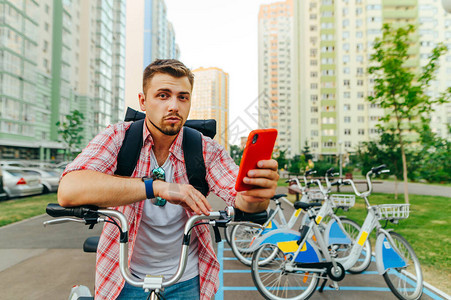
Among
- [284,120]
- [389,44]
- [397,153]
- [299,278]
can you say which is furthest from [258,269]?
[284,120]

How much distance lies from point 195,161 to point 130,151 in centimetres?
32

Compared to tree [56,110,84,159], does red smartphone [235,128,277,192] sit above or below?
below

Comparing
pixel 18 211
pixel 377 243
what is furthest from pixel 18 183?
pixel 377 243

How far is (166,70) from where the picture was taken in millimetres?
1378

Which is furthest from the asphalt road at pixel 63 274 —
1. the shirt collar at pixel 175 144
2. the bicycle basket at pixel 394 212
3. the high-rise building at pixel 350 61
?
the high-rise building at pixel 350 61

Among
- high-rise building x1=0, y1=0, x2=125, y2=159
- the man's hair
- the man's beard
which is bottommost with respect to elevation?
the man's beard

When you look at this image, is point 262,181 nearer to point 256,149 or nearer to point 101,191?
point 256,149

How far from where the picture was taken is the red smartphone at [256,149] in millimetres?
915

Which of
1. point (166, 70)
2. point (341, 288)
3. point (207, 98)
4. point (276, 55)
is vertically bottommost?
point (341, 288)

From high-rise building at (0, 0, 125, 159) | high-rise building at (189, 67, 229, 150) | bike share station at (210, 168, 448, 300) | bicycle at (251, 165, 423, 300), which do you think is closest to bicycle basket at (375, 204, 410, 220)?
bicycle at (251, 165, 423, 300)

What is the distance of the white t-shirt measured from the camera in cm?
149

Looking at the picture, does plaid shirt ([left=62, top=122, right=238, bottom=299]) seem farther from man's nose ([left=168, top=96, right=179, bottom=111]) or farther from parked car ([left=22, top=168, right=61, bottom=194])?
parked car ([left=22, top=168, right=61, bottom=194])

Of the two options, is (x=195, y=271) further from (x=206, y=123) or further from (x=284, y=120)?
(x=284, y=120)

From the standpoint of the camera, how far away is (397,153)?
43.4 feet
